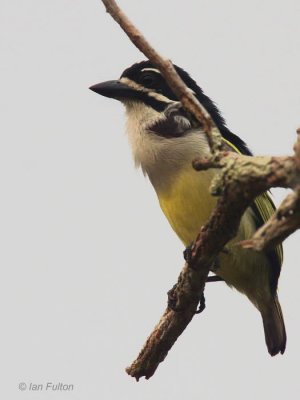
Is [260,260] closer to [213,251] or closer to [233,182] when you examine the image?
[213,251]

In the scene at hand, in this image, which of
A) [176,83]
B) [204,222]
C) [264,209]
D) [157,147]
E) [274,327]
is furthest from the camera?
[274,327]

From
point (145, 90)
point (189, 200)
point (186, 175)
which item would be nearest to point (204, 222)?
point (189, 200)

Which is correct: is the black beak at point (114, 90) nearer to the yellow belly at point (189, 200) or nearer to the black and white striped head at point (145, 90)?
the black and white striped head at point (145, 90)

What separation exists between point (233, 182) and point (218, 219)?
31 cm

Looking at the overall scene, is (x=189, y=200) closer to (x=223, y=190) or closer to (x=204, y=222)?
(x=204, y=222)

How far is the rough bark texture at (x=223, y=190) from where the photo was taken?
304 cm

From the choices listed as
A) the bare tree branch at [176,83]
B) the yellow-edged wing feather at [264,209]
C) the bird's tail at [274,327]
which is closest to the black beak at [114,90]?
the yellow-edged wing feather at [264,209]

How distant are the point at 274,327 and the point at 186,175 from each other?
1593 mm

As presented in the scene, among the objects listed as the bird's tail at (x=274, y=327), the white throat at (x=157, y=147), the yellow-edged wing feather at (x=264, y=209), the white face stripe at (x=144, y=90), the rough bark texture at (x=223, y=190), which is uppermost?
the white face stripe at (x=144, y=90)

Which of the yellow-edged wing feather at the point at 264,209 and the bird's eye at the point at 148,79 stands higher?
the bird's eye at the point at 148,79

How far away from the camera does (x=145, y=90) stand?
6.05 meters

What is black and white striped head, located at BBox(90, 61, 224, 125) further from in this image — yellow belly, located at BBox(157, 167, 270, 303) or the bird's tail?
the bird's tail

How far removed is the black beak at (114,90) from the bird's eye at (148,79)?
0.37ft

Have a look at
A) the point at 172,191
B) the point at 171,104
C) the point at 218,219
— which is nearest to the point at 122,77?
the point at 171,104
